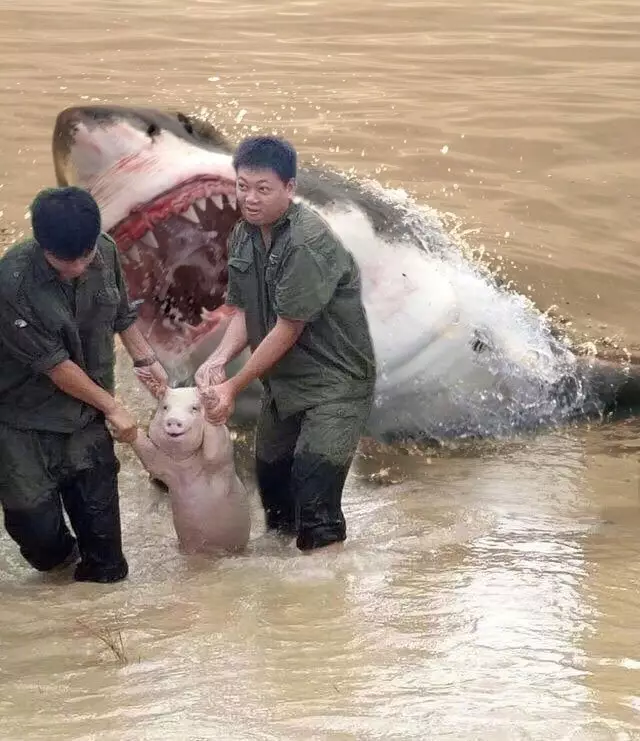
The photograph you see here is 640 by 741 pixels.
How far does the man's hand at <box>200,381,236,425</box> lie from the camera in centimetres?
372

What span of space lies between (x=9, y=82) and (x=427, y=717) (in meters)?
9.96

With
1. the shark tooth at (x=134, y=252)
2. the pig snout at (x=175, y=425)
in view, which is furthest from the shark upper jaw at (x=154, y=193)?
the pig snout at (x=175, y=425)

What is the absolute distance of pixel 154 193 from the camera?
4.15m

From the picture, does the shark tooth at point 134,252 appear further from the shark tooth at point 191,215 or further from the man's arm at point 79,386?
the man's arm at point 79,386

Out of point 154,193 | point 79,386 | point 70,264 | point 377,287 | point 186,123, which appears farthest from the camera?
point 377,287

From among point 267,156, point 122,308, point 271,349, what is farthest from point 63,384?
point 267,156

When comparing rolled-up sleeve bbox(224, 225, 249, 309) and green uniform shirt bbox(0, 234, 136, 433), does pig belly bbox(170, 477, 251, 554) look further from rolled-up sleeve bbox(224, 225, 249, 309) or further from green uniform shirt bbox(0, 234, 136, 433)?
rolled-up sleeve bbox(224, 225, 249, 309)

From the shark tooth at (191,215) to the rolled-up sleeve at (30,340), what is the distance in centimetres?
84

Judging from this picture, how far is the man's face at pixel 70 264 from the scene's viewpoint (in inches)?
135

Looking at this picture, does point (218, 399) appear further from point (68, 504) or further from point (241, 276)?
point (68, 504)

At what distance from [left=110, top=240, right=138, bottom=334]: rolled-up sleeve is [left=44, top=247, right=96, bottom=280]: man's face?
18cm

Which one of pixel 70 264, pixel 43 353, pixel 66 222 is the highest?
pixel 66 222

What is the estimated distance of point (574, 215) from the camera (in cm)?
880

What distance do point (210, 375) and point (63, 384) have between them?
0.44 m
